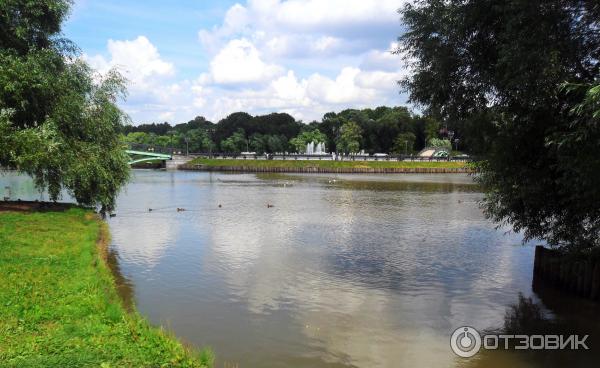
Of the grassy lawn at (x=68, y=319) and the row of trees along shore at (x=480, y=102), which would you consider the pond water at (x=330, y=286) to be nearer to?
the grassy lawn at (x=68, y=319)

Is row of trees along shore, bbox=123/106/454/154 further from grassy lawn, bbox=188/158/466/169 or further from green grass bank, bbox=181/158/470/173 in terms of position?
green grass bank, bbox=181/158/470/173

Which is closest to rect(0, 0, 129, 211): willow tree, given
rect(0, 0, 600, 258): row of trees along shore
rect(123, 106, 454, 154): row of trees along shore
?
rect(0, 0, 600, 258): row of trees along shore

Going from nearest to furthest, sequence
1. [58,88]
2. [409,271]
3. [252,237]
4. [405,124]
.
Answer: [409,271] → [58,88] → [252,237] → [405,124]

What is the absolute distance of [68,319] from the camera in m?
10.8

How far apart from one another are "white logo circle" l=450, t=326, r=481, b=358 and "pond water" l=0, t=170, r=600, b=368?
0.75ft

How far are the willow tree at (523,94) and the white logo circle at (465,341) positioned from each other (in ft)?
16.8

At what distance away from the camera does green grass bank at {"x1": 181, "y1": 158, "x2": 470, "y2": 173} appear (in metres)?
117

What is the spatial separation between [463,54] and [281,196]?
40.3 metres

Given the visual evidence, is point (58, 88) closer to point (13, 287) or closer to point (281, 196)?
point (13, 287)

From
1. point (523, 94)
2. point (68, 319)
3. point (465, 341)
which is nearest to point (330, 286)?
point (465, 341)

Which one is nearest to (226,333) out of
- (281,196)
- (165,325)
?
(165,325)

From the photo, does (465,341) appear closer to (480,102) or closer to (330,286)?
(330,286)

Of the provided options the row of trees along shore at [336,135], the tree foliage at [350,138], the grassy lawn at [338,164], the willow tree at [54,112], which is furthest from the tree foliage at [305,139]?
the willow tree at [54,112]

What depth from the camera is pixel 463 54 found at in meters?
17.2
